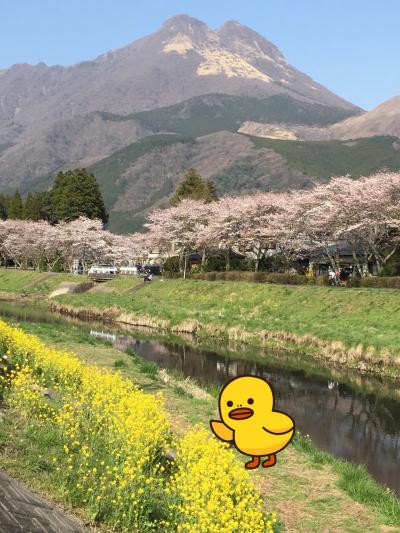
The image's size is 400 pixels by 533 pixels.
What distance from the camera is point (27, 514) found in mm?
5820

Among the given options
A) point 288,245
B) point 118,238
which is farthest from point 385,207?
point 118,238

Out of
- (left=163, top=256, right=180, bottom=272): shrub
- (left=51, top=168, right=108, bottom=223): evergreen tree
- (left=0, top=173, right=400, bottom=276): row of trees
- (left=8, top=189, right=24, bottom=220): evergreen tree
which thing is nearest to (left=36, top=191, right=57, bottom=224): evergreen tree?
(left=8, top=189, right=24, bottom=220): evergreen tree

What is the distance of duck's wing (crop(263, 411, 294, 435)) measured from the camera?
4.26 metres

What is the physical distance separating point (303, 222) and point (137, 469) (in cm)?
4465

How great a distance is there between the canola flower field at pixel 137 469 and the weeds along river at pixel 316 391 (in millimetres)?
5818

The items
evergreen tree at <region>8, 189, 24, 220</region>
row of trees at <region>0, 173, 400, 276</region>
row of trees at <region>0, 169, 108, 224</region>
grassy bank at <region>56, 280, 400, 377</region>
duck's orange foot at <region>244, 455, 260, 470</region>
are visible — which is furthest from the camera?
evergreen tree at <region>8, 189, 24, 220</region>

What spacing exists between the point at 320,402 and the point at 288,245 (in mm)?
37244

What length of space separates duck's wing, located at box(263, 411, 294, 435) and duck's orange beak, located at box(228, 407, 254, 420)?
0.14 metres

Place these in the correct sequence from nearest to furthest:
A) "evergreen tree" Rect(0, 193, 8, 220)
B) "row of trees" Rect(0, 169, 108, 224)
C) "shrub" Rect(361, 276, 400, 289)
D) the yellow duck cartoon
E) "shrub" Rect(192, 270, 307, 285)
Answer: the yellow duck cartoon → "shrub" Rect(361, 276, 400, 289) → "shrub" Rect(192, 270, 307, 285) → "row of trees" Rect(0, 169, 108, 224) → "evergreen tree" Rect(0, 193, 8, 220)

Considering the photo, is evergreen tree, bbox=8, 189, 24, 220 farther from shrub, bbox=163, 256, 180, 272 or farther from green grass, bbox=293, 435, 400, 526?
green grass, bbox=293, 435, 400, 526

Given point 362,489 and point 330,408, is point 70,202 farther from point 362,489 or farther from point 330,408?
point 362,489

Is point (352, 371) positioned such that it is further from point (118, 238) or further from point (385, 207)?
point (118, 238)

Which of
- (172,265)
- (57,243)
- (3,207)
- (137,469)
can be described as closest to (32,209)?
(3,207)

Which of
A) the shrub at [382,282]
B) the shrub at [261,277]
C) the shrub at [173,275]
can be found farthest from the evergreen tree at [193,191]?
the shrub at [382,282]
